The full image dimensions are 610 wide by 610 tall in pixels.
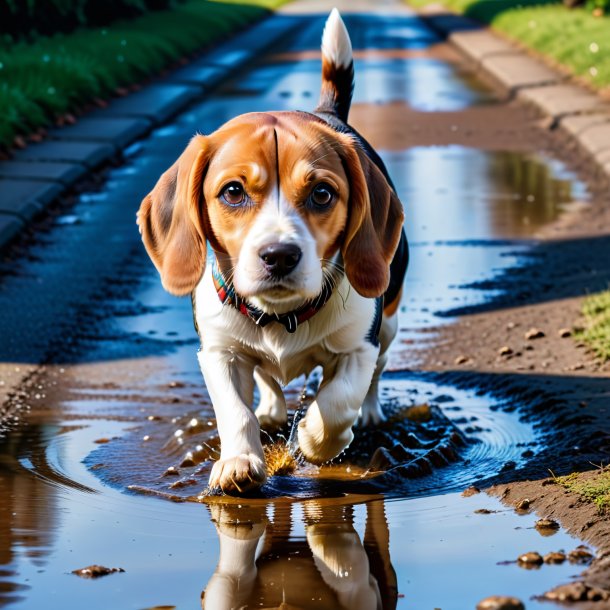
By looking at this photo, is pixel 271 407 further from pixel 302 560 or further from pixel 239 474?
pixel 302 560

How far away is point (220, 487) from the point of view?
174 inches

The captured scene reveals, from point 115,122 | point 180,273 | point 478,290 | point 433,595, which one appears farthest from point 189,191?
point 115,122

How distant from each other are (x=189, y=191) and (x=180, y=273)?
30 centimetres

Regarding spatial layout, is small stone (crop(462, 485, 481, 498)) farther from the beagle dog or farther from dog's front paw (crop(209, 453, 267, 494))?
dog's front paw (crop(209, 453, 267, 494))

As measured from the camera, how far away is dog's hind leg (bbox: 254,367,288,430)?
5297mm

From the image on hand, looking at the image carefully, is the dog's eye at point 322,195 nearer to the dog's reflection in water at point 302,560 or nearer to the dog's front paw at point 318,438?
the dog's front paw at point 318,438

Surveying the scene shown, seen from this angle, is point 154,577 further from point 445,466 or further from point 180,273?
point 445,466

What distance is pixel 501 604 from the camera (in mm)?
3320

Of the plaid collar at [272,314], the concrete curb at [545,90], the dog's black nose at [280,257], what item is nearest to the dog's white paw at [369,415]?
the plaid collar at [272,314]

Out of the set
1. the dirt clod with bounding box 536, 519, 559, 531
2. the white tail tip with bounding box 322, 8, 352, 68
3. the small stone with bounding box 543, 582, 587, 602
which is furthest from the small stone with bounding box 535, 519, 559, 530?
the white tail tip with bounding box 322, 8, 352, 68

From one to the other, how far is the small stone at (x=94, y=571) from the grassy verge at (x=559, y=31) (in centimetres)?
1291

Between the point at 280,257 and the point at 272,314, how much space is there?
0.52 meters

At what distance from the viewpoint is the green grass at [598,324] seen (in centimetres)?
614

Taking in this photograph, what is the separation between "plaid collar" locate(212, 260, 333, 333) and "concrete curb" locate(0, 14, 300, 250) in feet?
15.3
